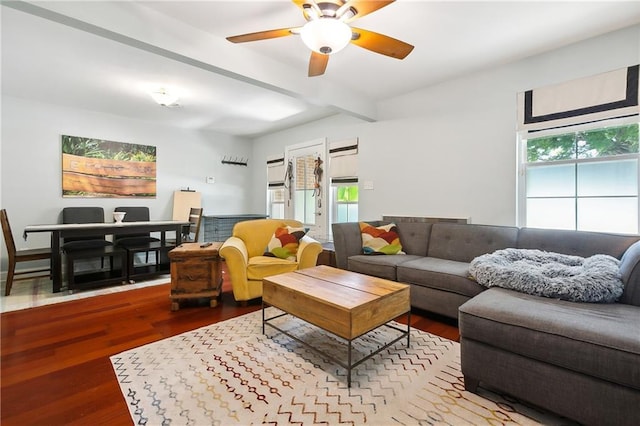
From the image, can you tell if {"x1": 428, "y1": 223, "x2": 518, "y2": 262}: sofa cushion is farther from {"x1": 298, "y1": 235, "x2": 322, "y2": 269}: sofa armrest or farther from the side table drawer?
the side table drawer

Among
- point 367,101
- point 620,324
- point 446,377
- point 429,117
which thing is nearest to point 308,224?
point 367,101

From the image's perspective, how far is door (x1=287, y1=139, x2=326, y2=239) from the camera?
4.77 meters

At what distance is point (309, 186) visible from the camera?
5.06 meters

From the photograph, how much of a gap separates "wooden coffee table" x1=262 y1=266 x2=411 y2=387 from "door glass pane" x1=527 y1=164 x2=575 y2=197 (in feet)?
6.41

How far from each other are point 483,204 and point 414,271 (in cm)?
123

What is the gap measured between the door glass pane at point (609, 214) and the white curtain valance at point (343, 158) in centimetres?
261

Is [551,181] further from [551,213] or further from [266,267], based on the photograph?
[266,267]

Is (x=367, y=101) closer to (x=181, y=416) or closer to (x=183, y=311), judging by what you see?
(x=183, y=311)

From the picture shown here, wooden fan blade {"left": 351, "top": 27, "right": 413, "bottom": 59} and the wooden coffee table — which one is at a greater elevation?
wooden fan blade {"left": 351, "top": 27, "right": 413, "bottom": 59}

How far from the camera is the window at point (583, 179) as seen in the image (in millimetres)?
2424

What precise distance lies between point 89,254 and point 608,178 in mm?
5331

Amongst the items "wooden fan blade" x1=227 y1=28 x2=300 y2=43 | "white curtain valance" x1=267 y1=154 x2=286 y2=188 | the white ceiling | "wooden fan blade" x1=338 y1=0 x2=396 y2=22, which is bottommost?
"white curtain valance" x1=267 y1=154 x2=286 y2=188

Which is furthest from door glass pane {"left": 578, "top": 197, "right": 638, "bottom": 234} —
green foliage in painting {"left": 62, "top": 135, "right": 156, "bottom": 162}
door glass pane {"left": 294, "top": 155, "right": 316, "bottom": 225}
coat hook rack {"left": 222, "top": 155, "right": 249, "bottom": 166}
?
green foliage in painting {"left": 62, "top": 135, "right": 156, "bottom": 162}

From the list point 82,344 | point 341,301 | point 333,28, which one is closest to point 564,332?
point 341,301
